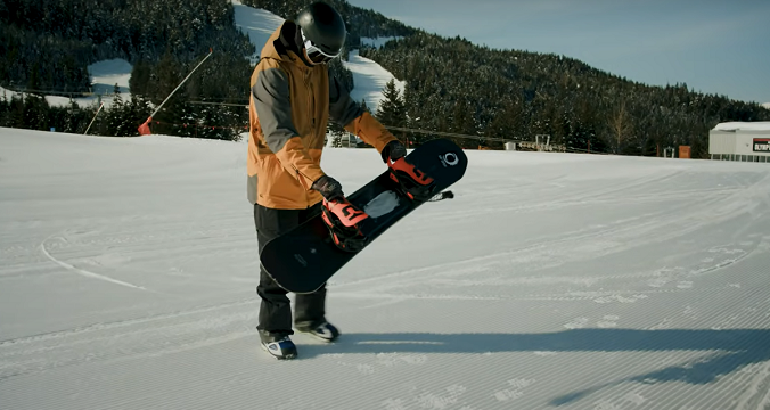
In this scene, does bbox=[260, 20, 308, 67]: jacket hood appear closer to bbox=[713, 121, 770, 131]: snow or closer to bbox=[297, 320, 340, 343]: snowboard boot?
bbox=[297, 320, 340, 343]: snowboard boot

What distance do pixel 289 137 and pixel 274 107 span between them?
177 mm

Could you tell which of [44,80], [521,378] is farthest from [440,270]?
[44,80]

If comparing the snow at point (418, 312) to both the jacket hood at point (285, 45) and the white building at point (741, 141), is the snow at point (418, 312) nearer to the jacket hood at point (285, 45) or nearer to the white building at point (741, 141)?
the jacket hood at point (285, 45)

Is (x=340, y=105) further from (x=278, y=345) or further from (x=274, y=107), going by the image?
(x=278, y=345)

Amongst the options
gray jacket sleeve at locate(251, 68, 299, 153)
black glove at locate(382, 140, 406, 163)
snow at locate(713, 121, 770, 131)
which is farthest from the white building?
gray jacket sleeve at locate(251, 68, 299, 153)

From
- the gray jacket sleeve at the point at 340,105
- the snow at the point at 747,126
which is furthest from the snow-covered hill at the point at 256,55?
the gray jacket sleeve at the point at 340,105

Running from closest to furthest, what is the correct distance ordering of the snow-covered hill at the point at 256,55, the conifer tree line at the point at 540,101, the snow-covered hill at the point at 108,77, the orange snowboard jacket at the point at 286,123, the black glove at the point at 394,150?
the orange snowboard jacket at the point at 286,123
the black glove at the point at 394,150
the conifer tree line at the point at 540,101
the snow-covered hill at the point at 256,55
the snow-covered hill at the point at 108,77

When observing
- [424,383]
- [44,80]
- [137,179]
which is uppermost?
[44,80]

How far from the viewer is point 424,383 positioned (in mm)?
2389

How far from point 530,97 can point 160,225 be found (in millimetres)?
145325

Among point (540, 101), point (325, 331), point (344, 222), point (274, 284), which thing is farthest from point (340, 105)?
point (540, 101)

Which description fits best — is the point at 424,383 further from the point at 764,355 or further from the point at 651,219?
the point at 651,219

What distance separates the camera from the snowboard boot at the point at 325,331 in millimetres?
2924

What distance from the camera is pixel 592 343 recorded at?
2.85m
